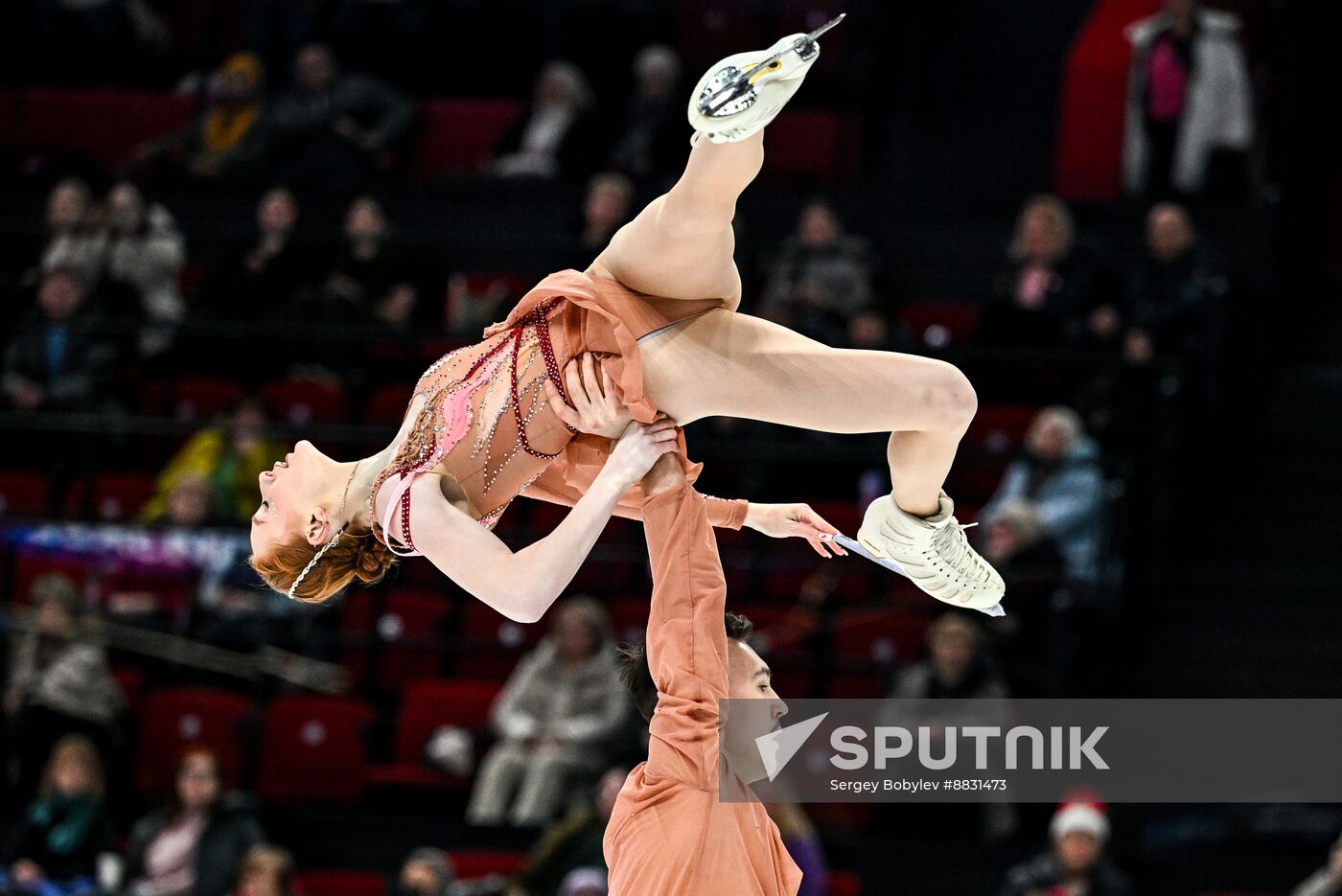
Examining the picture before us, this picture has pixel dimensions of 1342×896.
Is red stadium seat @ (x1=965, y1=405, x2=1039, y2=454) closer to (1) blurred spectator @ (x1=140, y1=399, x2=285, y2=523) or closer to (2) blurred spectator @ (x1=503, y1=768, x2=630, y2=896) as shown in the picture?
(2) blurred spectator @ (x1=503, y1=768, x2=630, y2=896)

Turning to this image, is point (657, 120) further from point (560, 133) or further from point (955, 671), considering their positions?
point (955, 671)

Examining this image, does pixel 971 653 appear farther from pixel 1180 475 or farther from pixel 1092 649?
pixel 1180 475

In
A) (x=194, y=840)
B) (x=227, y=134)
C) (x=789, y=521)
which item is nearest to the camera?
(x=789, y=521)

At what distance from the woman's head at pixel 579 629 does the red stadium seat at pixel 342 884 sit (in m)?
0.97

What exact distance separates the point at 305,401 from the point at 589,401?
4.65 m

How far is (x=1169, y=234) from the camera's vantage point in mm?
7656

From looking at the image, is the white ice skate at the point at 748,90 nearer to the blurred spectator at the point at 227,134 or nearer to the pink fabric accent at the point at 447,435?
the pink fabric accent at the point at 447,435

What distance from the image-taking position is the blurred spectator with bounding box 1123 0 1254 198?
862 centimetres

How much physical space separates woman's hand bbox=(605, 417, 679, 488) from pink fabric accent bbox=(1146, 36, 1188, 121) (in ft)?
18.5

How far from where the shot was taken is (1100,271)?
7.70 metres

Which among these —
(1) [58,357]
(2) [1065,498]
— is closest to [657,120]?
(1) [58,357]

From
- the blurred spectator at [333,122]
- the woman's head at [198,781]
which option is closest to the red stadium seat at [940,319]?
the blurred spectator at [333,122]

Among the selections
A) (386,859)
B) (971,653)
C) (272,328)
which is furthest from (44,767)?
(971,653)

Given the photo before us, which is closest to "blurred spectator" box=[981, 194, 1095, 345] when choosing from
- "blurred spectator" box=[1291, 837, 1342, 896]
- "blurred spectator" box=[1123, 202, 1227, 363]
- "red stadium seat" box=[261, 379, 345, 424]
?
"blurred spectator" box=[1123, 202, 1227, 363]
